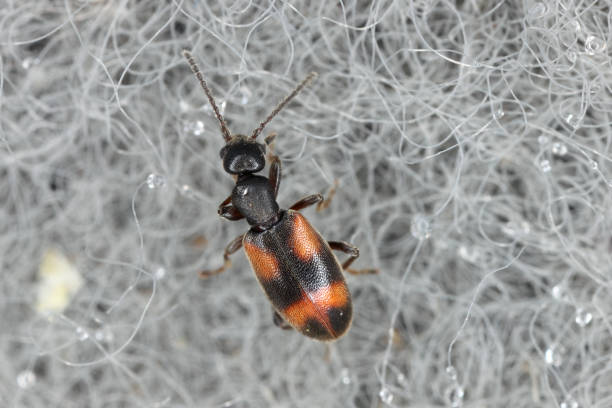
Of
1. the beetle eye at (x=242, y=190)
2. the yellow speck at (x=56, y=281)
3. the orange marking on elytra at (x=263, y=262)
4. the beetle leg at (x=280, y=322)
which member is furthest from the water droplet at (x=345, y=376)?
the yellow speck at (x=56, y=281)

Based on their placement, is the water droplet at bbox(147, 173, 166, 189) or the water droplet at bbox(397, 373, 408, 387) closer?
the water droplet at bbox(147, 173, 166, 189)

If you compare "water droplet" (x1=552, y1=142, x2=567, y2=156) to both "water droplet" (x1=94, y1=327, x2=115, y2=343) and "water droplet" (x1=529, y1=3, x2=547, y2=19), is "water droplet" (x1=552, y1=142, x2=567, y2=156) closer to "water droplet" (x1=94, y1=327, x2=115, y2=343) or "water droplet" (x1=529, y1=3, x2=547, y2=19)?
"water droplet" (x1=529, y1=3, x2=547, y2=19)

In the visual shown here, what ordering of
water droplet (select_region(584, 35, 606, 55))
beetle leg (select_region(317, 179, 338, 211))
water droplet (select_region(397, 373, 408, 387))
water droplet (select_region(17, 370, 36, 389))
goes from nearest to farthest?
water droplet (select_region(584, 35, 606, 55)) → beetle leg (select_region(317, 179, 338, 211)) → water droplet (select_region(397, 373, 408, 387)) → water droplet (select_region(17, 370, 36, 389))

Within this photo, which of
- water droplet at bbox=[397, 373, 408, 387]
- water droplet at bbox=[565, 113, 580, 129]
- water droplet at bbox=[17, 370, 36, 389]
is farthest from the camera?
water droplet at bbox=[17, 370, 36, 389]

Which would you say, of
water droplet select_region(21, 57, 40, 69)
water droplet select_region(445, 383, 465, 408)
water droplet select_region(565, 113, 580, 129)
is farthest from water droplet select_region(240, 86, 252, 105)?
water droplet select_region(445, 383, 465, 408)

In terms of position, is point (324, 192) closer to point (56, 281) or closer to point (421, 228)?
point (421, 228)

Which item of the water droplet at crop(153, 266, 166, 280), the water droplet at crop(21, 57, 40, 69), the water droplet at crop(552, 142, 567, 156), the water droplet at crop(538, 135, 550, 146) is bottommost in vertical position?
the water droplet at crop(153, 266, 166, 280)

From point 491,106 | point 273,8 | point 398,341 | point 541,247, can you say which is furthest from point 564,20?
point 398,341

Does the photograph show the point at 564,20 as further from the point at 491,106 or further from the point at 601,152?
the point at 601,152
